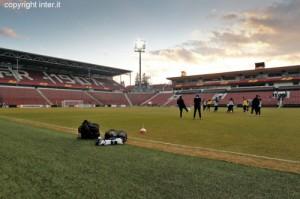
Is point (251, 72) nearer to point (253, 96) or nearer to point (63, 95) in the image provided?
point (253, 96)

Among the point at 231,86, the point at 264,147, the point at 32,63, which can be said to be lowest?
the point at 264,147

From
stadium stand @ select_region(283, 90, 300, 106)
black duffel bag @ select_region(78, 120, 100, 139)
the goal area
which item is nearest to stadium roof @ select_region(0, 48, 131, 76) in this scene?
the goal area

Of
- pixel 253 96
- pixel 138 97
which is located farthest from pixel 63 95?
pixel 253 96

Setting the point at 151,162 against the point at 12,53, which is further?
the point at 12,53

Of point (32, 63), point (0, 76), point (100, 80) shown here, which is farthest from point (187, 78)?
point (0, 76)

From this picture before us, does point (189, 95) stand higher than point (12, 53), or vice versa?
point (12, 53)

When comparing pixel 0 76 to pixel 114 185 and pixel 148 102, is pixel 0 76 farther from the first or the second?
pixel 114 185

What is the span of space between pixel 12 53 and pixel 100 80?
34855 mm

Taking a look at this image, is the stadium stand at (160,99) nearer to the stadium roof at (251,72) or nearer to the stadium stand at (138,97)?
the stadium stand at (138,97)

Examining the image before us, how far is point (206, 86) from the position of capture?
3430 inches

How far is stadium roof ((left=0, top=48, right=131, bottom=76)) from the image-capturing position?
64.3 meters

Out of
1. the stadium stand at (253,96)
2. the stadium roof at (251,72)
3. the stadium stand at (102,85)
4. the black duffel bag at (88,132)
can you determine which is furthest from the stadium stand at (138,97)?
the black duffel bag at (88,132)

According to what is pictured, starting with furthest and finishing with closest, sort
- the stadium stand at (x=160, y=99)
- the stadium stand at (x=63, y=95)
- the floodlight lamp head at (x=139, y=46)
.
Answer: the floodlight lamp head at (x=139, y=46)
the stadium stand at (x=160, y=99)
the stadium stand at (x=63, y=95)

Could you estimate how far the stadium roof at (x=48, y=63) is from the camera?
211 feet
